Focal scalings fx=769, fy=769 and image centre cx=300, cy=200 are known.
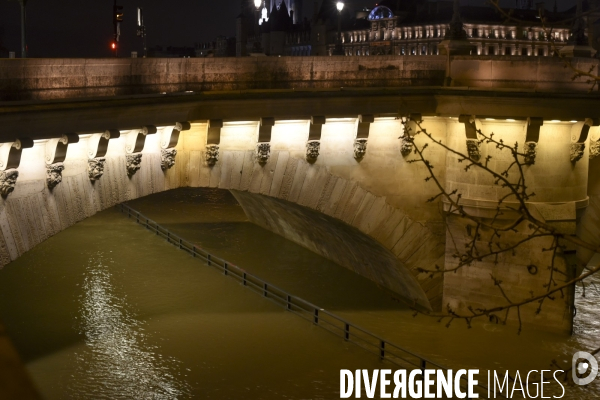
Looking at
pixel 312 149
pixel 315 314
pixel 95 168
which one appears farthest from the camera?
pixel 315 314

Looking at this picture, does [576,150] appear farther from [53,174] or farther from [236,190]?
[53,174]

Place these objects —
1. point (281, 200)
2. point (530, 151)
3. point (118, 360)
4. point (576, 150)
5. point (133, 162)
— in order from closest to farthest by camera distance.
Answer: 1. point (133, 162)
2. point (118, 360)
3. point (530, 151)
4. point (576, 150)
5. point (281, 200)

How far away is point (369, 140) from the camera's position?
1736 cm

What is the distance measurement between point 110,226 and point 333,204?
15.2 meters

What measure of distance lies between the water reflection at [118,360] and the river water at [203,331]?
3cm

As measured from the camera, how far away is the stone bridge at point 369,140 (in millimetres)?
14055

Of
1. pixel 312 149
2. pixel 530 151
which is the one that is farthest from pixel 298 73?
pixel 530 151

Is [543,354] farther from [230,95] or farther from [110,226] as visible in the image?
[110,226]

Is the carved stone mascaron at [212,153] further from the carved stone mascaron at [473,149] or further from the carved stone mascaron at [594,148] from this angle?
the carved stone mascaron at [594,148]

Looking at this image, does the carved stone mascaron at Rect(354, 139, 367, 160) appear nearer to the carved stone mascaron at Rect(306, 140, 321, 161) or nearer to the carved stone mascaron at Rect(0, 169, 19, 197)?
the carved stone mascaron at Rect(306, 140, 321, 161)

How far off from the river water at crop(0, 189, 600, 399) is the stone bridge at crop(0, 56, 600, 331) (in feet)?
4.39

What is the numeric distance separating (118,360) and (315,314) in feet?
15.4

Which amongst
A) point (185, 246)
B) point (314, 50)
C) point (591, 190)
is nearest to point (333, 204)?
point (591, 190)

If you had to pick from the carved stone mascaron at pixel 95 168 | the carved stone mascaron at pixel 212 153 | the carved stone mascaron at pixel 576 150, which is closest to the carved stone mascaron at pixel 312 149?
the carved stone mascaron at pixel 212 153
